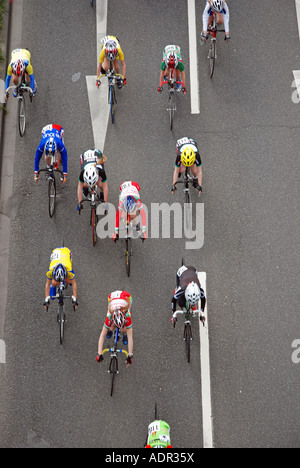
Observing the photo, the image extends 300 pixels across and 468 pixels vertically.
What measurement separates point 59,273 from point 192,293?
262 centimetres

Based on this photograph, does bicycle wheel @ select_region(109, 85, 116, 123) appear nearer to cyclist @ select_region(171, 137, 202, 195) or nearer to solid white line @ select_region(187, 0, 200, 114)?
solid white line @ select_region(187, 0, 200, 114)

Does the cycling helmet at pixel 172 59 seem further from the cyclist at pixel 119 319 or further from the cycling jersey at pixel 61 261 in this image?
the cyclist at pixel 119 319

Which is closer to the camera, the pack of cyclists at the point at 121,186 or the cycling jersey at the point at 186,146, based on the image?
the pack of cyclists at the point at 121,186

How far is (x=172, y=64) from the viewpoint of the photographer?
1497 centimetres

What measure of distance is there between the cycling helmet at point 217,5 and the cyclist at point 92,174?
494 centimetres

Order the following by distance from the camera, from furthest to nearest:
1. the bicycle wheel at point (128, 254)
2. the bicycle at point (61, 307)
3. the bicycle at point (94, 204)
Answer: the bicycle wheel at point (128, 254) → the bicycle at point (94, 204) → the bicycle at point (61, 307)

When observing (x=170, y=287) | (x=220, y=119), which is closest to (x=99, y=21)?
(x=220, y=119)

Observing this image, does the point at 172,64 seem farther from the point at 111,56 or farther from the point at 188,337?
the point at 188,337

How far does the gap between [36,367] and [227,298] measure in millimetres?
4295

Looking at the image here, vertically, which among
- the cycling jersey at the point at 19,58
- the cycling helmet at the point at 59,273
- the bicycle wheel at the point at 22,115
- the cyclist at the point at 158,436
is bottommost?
the cyclist at the point at 158,436

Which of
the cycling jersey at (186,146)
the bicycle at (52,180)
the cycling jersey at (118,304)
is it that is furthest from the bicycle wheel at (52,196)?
the cycling jersey at (118,304)

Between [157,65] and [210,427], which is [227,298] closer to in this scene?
[210,427]

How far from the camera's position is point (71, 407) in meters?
12.8

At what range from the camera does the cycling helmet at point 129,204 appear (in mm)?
13133
